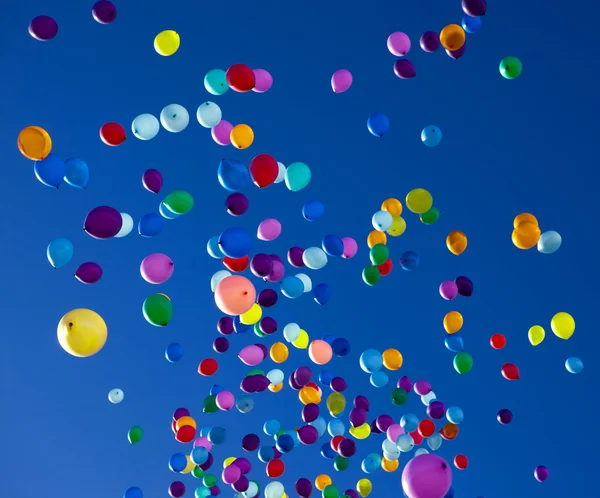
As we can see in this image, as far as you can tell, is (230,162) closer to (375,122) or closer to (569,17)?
(375,122)

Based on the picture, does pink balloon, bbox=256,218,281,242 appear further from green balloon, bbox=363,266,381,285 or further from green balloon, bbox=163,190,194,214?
green balloon, bbox=363,266,381,285

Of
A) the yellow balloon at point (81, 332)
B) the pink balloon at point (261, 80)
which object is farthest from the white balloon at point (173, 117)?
the yellow balloon at point (81, 332)

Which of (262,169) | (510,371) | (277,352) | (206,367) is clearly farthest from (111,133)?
(510,371)

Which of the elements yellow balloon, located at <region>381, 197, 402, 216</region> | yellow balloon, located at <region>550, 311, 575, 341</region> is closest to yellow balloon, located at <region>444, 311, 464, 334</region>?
yellow balloon, located at <region>550, 311, 575, 341</region>

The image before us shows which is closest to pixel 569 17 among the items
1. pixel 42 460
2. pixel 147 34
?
pixel 147 34

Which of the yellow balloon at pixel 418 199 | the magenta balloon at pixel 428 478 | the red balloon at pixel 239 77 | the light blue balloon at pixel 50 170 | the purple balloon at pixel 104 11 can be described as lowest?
the light blue balloon at pixel 50 170

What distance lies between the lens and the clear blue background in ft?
17.5

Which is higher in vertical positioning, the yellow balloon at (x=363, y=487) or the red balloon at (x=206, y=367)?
the yellow balloon at (x=363, y=487)

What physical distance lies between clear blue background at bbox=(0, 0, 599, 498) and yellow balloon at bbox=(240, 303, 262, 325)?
81 centimetres

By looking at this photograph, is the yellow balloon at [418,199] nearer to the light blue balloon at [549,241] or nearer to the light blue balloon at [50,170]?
the light blue balloon at [549,241]

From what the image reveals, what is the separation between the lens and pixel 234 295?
12.8ft

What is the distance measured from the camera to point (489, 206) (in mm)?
5449

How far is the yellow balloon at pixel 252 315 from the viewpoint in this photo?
4.50m

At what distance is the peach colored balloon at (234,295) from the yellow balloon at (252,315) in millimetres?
535
